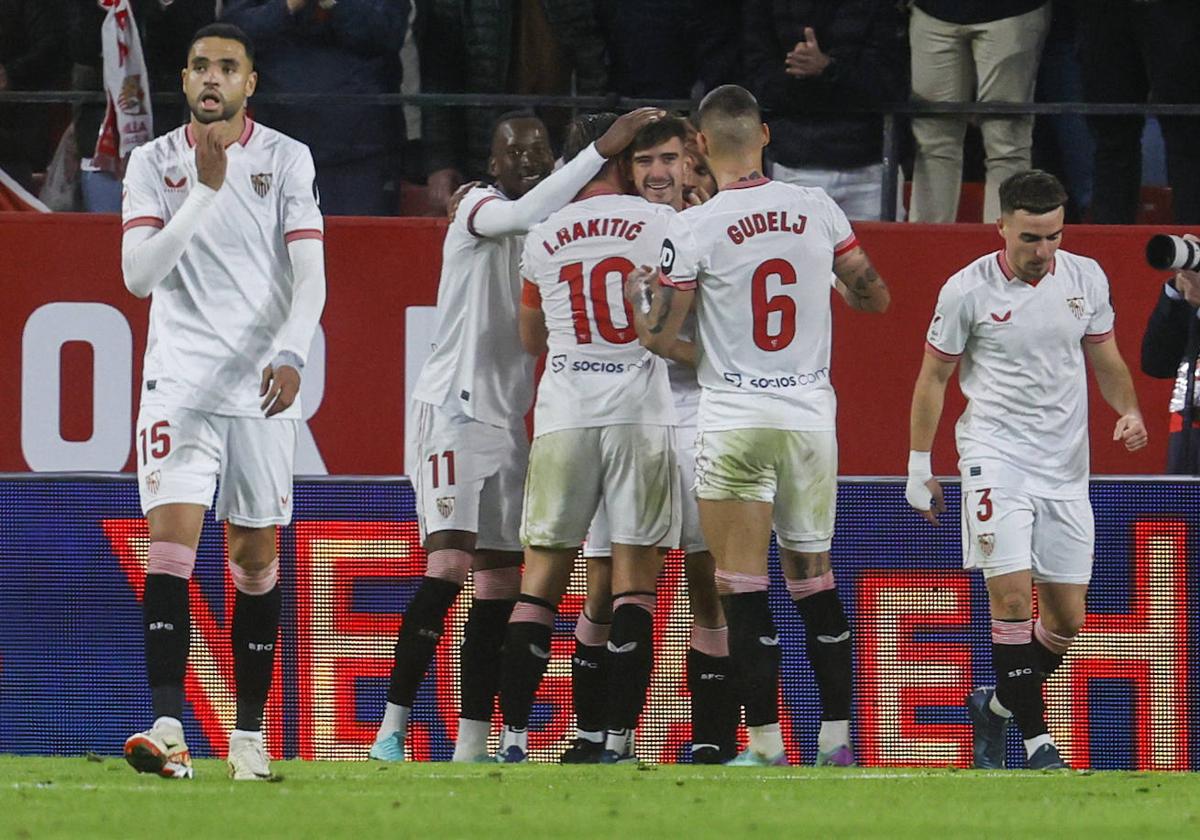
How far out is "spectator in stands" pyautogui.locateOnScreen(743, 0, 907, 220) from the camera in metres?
9.91

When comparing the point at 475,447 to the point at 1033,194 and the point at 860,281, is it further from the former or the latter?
the point at 1033,194

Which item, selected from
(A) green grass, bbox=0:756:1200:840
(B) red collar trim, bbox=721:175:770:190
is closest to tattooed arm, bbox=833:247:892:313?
(B) red collar trim, bbox=721:175:770:190

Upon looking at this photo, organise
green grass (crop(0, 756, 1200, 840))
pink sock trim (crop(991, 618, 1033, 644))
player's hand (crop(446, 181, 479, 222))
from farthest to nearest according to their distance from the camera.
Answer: player's hand (crop(446, 181, 479, 222)) → pink sock trim (crop(991, 618, 1033, 644)) → green grass (crop(0, 756, 1200, 840))

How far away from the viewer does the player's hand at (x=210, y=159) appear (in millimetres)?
6191

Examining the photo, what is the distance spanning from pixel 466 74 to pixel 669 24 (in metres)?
1.01

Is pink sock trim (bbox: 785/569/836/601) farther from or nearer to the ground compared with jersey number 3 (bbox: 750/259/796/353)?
nearer to the ground

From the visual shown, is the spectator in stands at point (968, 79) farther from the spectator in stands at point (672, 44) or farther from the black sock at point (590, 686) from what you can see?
the black sock at point (590, 686)

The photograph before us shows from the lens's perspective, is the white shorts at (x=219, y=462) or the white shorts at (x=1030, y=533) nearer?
the white shorts at (x=219, y=462)

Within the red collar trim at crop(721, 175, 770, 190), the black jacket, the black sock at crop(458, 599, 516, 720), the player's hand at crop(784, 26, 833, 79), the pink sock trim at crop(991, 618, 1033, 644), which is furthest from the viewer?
the black jacket

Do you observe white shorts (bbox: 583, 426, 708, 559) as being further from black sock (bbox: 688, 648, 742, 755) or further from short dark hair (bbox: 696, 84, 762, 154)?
short dark hair (bbox: 696, 84, 762, 154)

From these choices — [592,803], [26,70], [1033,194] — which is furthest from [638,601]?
[26,70]

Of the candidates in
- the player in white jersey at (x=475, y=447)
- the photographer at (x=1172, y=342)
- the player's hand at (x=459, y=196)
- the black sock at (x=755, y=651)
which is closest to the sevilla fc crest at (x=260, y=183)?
the player in white jersey at (x=475, y=447)

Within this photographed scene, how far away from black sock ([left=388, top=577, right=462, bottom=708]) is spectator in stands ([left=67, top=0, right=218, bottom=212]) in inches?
138

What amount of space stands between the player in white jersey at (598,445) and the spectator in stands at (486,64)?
112 inches
